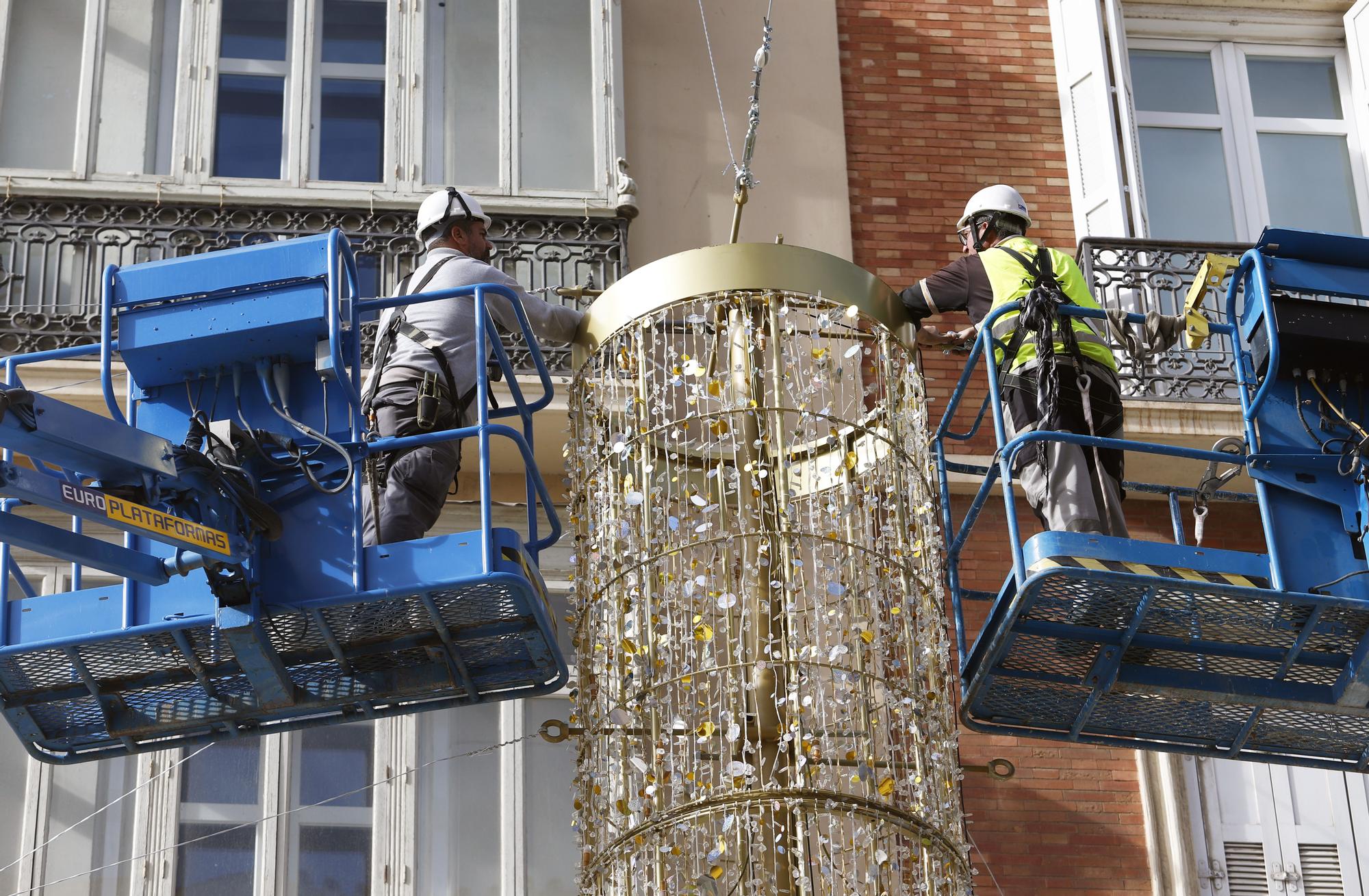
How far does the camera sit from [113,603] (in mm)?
9695

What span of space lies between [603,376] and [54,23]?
5446 mm

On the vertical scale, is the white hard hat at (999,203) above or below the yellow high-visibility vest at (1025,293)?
above

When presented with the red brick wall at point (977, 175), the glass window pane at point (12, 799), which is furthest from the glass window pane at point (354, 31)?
the glass window pane at point (12, 799)

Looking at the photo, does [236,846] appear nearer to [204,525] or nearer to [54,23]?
[204,525]

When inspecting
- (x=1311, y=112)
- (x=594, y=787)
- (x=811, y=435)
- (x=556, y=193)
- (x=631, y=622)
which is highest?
(x=1311, y=112)

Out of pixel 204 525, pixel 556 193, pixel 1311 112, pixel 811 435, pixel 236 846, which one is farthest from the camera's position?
pixel 1311 112

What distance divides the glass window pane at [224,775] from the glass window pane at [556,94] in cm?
368

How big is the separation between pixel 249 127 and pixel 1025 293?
536 cm

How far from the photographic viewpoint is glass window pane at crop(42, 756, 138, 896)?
11492mm

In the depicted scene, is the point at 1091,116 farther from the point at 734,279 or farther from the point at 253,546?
the point at 253,546

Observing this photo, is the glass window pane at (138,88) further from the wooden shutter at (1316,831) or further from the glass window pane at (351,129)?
the wooden shutter at (1316,831)

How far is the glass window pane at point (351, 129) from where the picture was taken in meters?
13.8

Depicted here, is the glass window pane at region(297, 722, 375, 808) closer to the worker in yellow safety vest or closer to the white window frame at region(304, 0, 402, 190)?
the white window frame at region(304, 0, 402, 190)

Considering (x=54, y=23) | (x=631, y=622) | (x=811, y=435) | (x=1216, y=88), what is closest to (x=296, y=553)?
(x=631, y=622)
